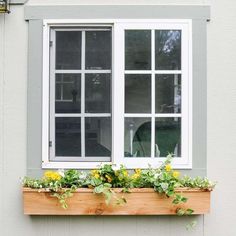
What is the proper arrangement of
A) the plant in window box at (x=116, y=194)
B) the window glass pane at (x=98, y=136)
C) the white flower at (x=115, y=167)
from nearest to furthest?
the plant in window box at (x=116, y=194), the white flower at (x=115, y=167), the window glass pane at (x=98, y=136)

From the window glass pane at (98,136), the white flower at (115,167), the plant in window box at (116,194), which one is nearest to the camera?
the plant in window box at (116,194)

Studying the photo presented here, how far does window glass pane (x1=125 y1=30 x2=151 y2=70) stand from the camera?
141 inches

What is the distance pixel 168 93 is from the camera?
3.59 metres

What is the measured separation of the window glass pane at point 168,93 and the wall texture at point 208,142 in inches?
10.0

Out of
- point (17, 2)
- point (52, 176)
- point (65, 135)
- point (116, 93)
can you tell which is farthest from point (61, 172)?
point (17, 2)

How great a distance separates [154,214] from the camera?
3395 mm

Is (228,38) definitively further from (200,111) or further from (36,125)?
(36,125)

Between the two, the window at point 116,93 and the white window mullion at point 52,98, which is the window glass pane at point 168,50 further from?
the white window mullion at point 52,98

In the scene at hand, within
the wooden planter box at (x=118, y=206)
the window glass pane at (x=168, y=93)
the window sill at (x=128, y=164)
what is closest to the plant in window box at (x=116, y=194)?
the wooden planter box at (x=118, y=206)

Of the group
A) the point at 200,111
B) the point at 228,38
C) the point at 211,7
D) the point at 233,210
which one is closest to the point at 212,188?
the point at 233,210

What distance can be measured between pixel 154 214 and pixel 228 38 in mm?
1511

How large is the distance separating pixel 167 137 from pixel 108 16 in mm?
1076

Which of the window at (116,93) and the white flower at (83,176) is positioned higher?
the window at (116,93)

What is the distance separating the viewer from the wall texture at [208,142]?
3520mm
